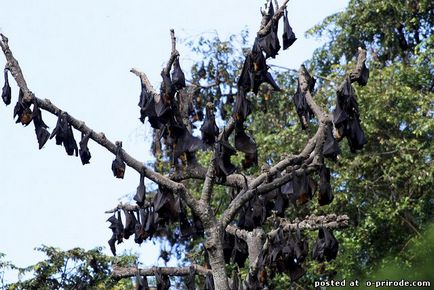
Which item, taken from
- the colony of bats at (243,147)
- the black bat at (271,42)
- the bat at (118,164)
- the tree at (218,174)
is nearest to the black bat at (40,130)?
the colony of bats at (243,147)

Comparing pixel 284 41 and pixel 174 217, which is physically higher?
pixel 284 41

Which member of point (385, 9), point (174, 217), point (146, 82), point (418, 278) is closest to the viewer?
point (418, 278)

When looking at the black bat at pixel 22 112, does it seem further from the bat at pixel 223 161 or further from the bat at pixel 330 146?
the bat at pixel 330 146

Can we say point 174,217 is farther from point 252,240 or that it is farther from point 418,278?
point 418,278

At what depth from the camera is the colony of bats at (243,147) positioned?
5.73m

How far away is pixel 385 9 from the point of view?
673 inches

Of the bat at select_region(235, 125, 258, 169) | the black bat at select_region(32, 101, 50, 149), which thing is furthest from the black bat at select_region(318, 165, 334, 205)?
the black bat at select_region(32, 101, 50, 149)

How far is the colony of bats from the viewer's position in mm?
5727

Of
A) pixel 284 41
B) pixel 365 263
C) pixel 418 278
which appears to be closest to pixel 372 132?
pixel 365 263

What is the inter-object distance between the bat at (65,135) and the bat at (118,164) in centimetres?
43

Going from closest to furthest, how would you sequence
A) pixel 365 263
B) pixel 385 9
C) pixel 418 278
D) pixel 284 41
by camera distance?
pixel 418 278
pixel 284 41
pixel 365 263
pixel 385 9

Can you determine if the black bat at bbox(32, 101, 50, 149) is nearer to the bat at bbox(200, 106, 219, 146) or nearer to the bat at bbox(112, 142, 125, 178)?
the bat at bbox(112, 142, 125, 178)

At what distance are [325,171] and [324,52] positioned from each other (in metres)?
12.0

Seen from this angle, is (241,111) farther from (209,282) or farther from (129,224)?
(129,224)
